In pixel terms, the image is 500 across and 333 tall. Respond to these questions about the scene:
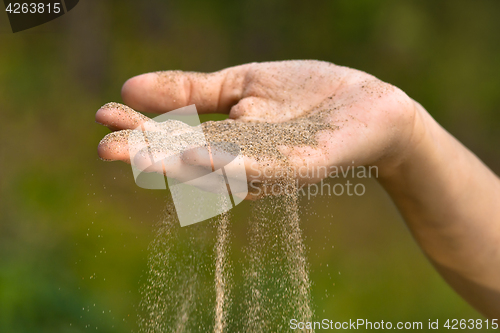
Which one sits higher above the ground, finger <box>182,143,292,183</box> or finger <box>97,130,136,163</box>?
finger <box>97,130,136,163</box>

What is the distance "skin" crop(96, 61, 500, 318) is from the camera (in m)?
1.07

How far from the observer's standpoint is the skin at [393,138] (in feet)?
3.50

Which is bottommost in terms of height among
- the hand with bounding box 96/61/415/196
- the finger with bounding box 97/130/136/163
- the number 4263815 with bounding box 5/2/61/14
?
the hand with bounding box 96/61/415/196

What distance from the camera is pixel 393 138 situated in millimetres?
1074

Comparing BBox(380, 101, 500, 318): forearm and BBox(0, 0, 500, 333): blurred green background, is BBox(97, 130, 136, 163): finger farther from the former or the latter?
BBox(0, 0, 500, 333): blurred green background

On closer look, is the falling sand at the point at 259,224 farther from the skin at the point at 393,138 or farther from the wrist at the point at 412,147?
the wrist at the point at 412,147

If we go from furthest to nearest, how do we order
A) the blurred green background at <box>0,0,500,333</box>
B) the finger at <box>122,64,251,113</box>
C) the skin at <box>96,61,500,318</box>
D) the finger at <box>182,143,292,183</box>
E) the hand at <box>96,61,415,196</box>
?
the blurred green background at <box>0,0,500,333</box>
the finger at <box>122,64,251,113</box>
the skin at <box>96,61,500,318</box>
the hand at <box>96,61,415,196</box>
the finger at <box>182,143,292,183</box>

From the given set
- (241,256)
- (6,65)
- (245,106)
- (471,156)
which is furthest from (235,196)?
(6,65)

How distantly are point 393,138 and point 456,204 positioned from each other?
28 cm

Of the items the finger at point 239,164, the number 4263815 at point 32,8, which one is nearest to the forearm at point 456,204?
the finger at point 239,164

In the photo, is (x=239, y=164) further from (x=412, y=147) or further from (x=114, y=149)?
(x=412, y=147)

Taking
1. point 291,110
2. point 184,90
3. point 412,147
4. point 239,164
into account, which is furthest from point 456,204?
point 184,90

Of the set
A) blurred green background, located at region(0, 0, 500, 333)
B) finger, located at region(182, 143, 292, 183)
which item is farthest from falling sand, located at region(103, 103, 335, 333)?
blurred green background, located at region(0, 0, 500, 333)

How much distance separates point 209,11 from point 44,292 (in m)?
1.81
